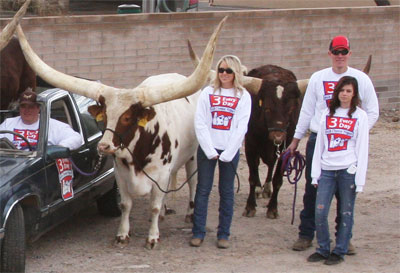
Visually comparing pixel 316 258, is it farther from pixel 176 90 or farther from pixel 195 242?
pixel 176 90

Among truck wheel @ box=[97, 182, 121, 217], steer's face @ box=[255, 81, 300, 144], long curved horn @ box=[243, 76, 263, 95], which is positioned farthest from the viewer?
long curved horn @ box=[243, 76, 263, 95]

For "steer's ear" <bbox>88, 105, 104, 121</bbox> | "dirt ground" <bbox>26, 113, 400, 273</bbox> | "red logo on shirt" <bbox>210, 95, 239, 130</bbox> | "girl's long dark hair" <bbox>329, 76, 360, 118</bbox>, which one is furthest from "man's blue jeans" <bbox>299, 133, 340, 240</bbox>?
"steer's ear" <bbox>88, 105, 104, 121</bbox>

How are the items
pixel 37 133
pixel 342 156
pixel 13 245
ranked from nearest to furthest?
pixel 13 245 < pixel 342 156 < pixel 37 133

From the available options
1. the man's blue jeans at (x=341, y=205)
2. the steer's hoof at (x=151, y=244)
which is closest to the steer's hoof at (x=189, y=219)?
the steer's hoof at (x=151, y=244)

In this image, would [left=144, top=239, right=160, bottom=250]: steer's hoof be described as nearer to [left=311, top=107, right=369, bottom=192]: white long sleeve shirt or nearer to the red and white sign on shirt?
the red and white sign on shirt

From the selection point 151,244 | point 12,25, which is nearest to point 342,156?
point 151,244

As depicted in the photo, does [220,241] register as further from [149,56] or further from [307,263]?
[149,56]

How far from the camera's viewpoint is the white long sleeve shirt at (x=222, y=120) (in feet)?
26.2

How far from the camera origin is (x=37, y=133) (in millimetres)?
7875

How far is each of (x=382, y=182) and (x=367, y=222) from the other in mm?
1920

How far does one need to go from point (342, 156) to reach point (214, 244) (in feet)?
5.64

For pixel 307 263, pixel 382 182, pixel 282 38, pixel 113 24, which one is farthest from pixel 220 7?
pixel 307 263

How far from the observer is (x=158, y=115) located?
817 centimetres

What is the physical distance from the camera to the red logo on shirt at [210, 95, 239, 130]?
316 inches
